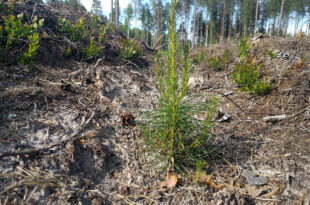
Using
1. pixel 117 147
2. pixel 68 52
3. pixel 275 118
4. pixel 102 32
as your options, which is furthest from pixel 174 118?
pixel 102 32

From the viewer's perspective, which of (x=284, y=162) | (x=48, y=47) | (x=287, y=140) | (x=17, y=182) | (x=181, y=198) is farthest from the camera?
(x=48, y=47)

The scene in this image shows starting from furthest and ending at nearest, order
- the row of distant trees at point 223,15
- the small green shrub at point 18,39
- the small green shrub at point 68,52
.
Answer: the row of distant trees at point 223,15 → the small green shrub at point 68,52 → the small green shrub at point 18,39

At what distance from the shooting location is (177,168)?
1.83 m

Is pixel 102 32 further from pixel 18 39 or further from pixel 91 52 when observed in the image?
pixel 18 39

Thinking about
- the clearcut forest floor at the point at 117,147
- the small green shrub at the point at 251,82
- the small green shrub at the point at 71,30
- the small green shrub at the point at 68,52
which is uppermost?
the small green shrub at the point at 71,30

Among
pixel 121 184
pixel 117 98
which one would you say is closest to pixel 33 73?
pixel 117 98

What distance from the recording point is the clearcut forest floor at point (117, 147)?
1.53 metres

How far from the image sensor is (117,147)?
2.15 m

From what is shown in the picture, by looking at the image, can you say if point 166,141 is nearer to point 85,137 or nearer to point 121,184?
point 121,184

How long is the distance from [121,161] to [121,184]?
0.29m

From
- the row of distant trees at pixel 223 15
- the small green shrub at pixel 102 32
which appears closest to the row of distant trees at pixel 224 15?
the row of distant trees at pixel 223 15

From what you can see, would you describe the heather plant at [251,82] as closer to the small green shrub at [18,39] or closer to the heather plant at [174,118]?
the heather plant at [174,118]

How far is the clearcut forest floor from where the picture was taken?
1.53m

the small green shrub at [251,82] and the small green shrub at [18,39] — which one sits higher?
the small green shrub at [18,39]
